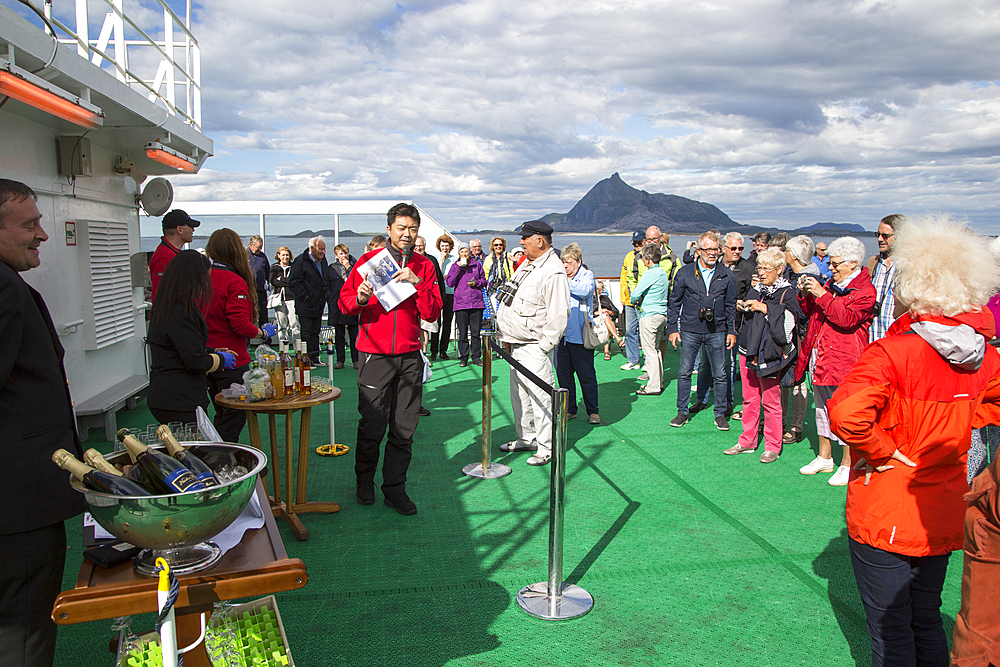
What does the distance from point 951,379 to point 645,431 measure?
4724 millimetres

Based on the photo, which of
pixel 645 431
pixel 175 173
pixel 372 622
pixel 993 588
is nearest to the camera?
pixel 993 588

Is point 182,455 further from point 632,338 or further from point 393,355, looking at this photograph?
point 632,338

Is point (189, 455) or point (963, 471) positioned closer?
point (189, 455)

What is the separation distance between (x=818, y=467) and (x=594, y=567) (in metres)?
2.64

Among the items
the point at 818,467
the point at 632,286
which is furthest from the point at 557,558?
the point at 632,286

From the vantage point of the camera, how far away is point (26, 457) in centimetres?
206

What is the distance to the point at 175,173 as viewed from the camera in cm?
888

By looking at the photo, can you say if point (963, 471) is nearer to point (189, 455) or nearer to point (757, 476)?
point (189, 455)

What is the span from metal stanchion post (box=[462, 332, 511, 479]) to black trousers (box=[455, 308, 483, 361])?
4737 mm

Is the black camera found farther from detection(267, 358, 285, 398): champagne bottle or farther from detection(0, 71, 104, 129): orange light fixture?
detection(0, 71, 104, 129): orange light fixture

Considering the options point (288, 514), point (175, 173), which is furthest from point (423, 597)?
point (175, 173)

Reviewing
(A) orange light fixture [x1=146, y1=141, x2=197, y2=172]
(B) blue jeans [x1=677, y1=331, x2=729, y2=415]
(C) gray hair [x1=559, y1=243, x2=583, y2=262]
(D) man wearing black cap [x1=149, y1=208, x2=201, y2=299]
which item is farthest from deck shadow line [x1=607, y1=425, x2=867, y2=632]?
(A) orange light fixture [x1=146, y1=141, x2=197, y2=172]

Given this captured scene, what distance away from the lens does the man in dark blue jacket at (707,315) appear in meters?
6.77

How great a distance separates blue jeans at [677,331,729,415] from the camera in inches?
270
